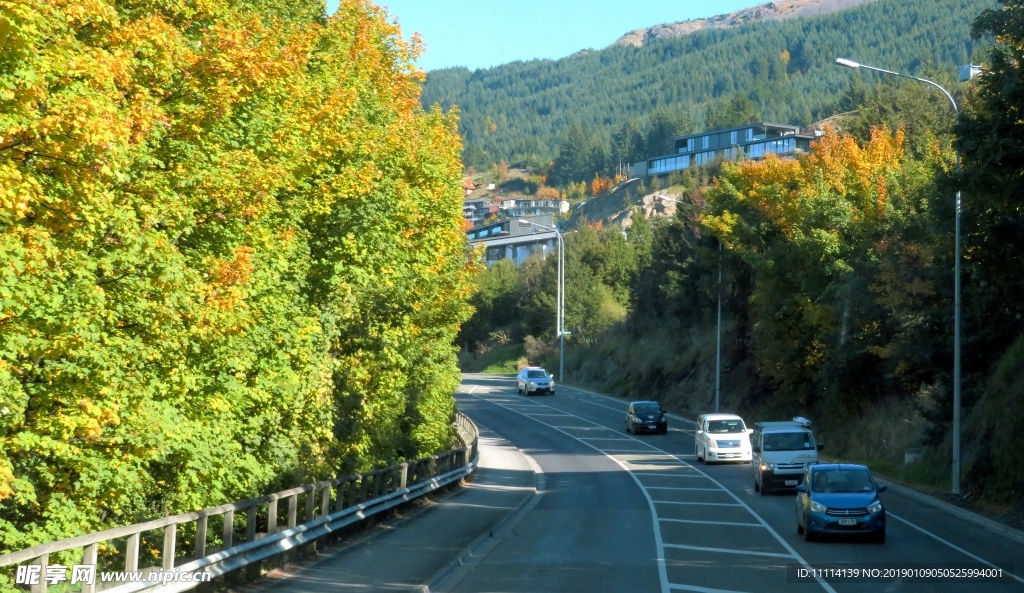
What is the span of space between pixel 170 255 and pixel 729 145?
147310 mm

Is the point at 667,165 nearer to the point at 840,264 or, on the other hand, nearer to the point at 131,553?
the point at 840,264

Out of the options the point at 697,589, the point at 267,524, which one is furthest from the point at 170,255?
the point at 697,589

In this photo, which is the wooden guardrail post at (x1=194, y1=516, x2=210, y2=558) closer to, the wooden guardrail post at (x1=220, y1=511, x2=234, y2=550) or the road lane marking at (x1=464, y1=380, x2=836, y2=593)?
the wooden guardrail post at (x1=220, y1=511, x2=234, y2=550)

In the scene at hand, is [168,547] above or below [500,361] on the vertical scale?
above

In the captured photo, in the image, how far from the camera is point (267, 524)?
1557cm

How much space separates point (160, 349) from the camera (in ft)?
38.1

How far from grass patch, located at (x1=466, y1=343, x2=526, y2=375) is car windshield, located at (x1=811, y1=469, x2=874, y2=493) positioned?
83527 millimetres

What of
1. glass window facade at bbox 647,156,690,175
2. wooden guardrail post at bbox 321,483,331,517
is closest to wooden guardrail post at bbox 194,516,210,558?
wooden guardrail post at bbox 321,483,331,517

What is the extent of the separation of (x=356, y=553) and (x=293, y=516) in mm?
1903

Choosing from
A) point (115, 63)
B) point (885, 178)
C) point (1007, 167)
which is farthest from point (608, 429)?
point (115, 63)

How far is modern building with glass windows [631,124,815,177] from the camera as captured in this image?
13538cm

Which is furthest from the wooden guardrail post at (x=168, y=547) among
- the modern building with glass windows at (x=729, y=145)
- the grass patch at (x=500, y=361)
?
the modern building with glass windows at (x=729, y=145)

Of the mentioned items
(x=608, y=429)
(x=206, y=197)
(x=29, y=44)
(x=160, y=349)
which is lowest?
(x=608, y=429)

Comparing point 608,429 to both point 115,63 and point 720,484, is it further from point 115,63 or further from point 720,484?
point 115,63
